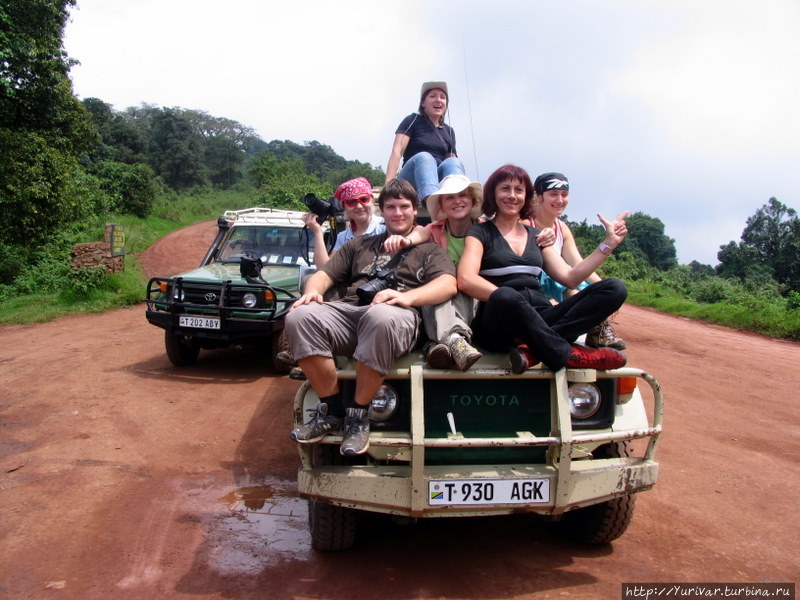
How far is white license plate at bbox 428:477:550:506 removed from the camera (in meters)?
2.87

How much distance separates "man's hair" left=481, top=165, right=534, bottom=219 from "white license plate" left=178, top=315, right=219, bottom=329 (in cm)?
431

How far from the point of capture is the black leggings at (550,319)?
2998 millimetres

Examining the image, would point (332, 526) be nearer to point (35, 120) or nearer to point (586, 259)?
point (586, 259)

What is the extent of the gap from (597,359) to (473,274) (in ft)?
2.60

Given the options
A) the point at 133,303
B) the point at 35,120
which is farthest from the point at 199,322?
the point at 35,120

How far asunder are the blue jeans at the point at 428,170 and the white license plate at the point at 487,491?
2874mm

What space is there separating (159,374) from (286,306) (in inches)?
69.9

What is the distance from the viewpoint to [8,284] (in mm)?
14898

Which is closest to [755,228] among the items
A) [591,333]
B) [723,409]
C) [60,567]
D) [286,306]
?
[723,409]

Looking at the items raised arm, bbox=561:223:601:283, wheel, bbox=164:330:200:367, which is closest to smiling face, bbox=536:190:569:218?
raised arm, bbox=561:223:601:283

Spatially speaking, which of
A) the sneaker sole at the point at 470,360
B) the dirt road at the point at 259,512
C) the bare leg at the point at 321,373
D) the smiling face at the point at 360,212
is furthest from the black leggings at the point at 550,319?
the smiling face at the point at 360,212

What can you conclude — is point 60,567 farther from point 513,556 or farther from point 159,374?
point 159,374

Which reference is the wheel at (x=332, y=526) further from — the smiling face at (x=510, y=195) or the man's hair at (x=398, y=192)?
the smiling face at (x=510, y=195)

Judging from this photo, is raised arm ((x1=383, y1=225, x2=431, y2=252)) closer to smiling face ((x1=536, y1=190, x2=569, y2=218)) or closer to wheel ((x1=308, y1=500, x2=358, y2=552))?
smiling face ((x1=536, y1=190, x2=569, y2=218))
